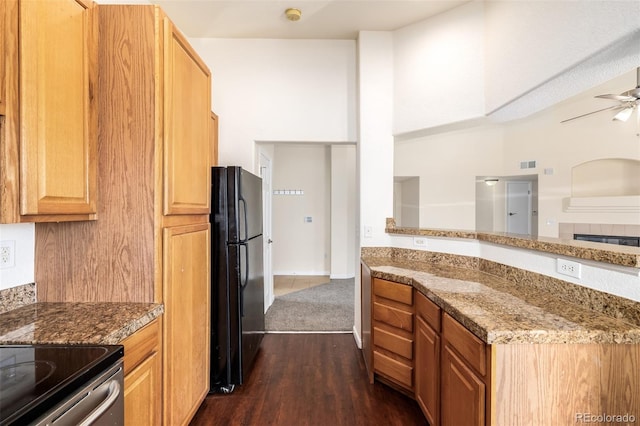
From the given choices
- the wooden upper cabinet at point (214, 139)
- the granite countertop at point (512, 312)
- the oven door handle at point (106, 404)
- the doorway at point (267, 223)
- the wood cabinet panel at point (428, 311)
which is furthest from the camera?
the doorway at point (267, 223)

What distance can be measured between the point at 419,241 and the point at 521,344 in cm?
151

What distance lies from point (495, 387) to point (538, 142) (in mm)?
6364

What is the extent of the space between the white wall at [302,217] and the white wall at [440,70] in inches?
135

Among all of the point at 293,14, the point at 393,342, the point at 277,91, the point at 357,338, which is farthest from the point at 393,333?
the point at 293,14

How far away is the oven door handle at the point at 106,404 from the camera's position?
918 millimetres

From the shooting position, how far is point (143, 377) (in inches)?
52.9

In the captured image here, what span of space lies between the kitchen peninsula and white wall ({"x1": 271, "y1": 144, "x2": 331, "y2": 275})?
4.18 m

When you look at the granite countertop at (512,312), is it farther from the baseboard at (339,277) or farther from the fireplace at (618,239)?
the fireplace at (618,239)

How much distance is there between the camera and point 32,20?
112cm

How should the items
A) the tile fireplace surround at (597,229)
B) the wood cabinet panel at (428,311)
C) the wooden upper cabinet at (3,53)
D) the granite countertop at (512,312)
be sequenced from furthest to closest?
the tile fireplace surround at (597,229) < the wood cabinet panel at (428,311) < the granite countertop at (512,312) < the wooden upper cabinet at (3,53)

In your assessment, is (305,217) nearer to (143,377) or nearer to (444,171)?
(444,171)

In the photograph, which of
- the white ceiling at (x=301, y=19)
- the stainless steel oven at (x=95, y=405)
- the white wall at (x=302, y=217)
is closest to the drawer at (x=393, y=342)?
the stainless steel oven at (x=95, y=405)

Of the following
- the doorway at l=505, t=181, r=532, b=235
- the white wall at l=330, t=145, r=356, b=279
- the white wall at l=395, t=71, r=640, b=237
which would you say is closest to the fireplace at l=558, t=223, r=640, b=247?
the white wall at l=395, t=71, r=640, b=237

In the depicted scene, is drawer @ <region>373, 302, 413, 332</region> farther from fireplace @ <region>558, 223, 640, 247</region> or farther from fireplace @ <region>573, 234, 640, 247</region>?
fireplace @ <region>573, 234, 640, 247</region>
